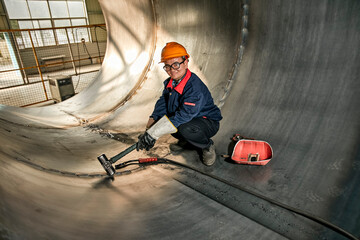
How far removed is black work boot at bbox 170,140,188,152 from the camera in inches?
102

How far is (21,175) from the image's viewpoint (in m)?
1.63

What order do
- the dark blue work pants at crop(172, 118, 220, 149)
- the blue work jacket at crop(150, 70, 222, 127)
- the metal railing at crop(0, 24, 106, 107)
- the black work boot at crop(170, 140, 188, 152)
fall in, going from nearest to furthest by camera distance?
the blue work jacket at crop(150, 70, 222, 127), the dark blue work pants at crop(172, 118, 220, 149), the black work boot at crop(170, 140, 188, 152), the metal railing at crop(0, 24, 106, 107)

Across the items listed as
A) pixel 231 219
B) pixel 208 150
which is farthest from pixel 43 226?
pixel 208 150

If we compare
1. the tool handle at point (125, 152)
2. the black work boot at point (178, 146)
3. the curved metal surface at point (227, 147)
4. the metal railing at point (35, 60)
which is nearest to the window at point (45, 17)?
the metal railing at point (35, 60)

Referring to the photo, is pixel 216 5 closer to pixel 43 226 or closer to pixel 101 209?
pixel 101 209

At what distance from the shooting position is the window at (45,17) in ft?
33.9

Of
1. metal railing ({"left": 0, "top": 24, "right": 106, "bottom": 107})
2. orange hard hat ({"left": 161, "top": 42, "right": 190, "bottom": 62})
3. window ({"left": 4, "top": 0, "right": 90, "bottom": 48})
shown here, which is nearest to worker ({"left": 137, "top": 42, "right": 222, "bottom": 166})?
orange hard hat ({"left": 161, "top": 42, "right": 190, "bottom": 62})

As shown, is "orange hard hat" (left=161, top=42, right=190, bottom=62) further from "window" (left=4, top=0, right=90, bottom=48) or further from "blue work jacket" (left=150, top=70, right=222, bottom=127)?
"window" (left=4, top=0, right=90, bottom=48)

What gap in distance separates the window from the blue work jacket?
944 centimetres

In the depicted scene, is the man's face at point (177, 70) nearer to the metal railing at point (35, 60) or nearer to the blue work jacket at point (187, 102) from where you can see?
the blue work jacket at point (187, 102)

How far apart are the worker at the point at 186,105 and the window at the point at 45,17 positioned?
9623 mm

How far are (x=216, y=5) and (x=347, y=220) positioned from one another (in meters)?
2.59

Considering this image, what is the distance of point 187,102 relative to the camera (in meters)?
1.94

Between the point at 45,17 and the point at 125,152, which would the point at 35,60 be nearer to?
the point at 45,17
